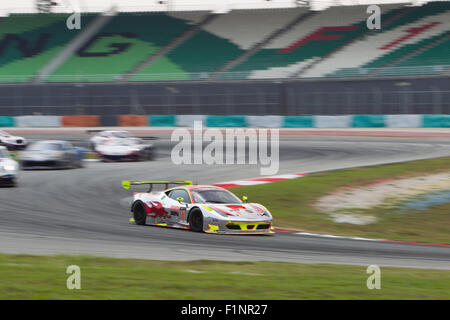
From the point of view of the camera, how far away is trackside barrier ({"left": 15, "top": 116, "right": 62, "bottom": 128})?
46719mm

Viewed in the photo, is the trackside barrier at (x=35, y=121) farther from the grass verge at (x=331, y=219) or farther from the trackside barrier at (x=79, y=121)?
the grass verge at (x=331, y=219)

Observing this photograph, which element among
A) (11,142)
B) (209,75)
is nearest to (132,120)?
(209,75)

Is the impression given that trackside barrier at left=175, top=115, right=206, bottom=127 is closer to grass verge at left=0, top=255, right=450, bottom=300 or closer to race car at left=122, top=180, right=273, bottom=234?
race car at left=122, top=180, right=273, bottom=234

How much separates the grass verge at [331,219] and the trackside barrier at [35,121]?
2906 centimetres

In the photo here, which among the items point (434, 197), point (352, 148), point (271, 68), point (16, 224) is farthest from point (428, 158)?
point (271, 68)

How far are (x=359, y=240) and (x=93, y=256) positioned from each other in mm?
5413

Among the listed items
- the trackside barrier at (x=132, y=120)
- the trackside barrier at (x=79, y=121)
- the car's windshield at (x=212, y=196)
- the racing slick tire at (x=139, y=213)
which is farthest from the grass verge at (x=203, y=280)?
the trackside barrier at (x=79, y=121)

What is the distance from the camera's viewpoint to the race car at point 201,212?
13.0m

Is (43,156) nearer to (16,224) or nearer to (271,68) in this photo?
(16,224)

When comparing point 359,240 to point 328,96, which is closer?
point 359,240

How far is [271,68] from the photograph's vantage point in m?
47.5

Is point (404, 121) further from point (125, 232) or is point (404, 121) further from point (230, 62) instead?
point (125, 232)

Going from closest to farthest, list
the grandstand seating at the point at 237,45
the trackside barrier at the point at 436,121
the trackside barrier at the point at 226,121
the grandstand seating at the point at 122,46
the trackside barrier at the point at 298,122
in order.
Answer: the trackside barrier at the point at 436,121
the trackside barrier at the point at 298,122
the trackside barrier at the point at 226,121
the grandstand seating at the point at 237,45
the grandstand seating at the point at 122,46

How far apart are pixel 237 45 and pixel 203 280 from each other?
44.2 meters
